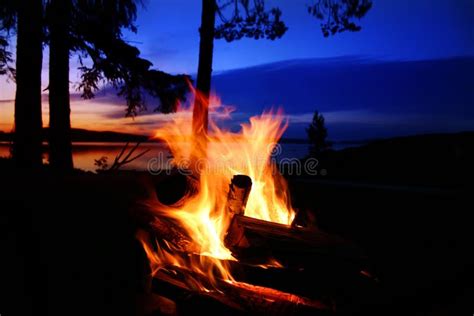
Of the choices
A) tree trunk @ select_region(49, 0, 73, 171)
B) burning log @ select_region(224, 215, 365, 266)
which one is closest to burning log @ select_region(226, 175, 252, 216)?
burning log @ select_region(224, 215, 365, 266)

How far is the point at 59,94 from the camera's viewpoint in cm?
713

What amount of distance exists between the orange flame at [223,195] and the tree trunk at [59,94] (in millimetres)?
3754

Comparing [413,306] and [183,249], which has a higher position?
[183,249]

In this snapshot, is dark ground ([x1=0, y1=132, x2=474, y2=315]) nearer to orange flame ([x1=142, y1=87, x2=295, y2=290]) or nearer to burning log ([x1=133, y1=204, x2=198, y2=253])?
burning log ([x1=133, y1=204, x2=198, y2=253])

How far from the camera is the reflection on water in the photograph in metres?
6.09

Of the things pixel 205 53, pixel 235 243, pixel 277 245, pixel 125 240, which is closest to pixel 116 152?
pixel 205 53

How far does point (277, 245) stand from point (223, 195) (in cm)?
95

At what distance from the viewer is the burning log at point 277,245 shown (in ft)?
8.65

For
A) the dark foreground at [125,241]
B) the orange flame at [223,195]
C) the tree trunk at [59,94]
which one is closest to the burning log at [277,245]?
the orange flame at [223,195]

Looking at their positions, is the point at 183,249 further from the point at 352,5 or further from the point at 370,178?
the point at 352,5

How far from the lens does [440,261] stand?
136 inches

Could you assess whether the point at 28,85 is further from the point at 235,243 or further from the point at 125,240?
the point at 235,243

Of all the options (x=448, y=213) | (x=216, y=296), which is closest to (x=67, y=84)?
(x=216, y=296)

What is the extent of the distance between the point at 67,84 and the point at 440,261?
21.9 feet
